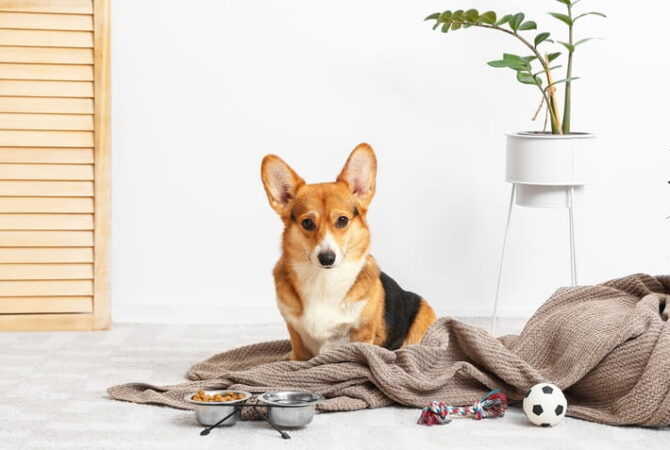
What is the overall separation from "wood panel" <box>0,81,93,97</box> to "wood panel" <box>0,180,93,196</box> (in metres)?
0.32

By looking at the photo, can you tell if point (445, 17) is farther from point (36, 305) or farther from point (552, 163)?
point (36, 305)

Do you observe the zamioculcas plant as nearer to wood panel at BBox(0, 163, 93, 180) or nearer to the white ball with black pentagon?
the white ball with black pentagon

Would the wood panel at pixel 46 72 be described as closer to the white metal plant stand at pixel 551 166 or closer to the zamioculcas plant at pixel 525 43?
Answer: the zamioculcas plant at pixel 525 43

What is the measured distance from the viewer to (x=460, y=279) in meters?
3.99

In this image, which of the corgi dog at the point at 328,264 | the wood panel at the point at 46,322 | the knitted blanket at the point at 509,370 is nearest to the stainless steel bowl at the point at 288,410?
the knitted blanket at the point at 509,370

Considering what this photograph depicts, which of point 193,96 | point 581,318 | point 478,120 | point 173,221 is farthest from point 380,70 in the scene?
point 581,318

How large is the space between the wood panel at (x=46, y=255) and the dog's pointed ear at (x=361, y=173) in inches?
50.9

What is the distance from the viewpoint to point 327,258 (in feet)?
8.94

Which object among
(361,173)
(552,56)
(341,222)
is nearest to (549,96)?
(552,56)

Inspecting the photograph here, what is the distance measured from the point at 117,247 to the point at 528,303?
64.4 inches

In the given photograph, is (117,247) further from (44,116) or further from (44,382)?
(44,382)

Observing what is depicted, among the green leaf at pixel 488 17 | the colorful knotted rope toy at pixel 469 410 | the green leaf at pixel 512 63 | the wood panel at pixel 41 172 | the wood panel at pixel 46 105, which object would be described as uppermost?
the green leaf at pixel 488 17

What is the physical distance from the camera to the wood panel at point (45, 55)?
3662mm

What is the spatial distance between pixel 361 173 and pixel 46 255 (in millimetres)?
1429
